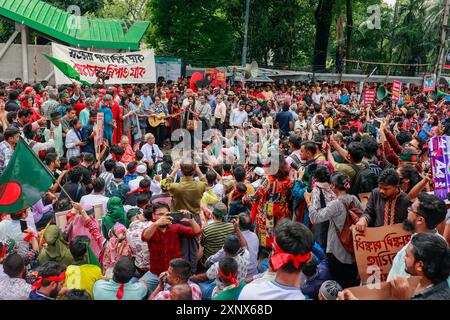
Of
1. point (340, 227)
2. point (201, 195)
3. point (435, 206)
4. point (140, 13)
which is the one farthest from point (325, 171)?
point (140, 13)

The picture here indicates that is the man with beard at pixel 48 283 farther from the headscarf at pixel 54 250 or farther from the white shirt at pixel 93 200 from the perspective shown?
the white shirt at pixel 93 200

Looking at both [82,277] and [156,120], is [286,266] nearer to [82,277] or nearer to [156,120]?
[82,277]

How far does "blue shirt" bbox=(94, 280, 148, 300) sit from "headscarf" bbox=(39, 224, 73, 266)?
2.44 ft

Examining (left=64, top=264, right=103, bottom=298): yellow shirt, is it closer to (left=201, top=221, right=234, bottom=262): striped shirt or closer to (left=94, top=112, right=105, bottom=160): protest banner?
(left=201, top=221, right=234, bottom=262): striped shirt

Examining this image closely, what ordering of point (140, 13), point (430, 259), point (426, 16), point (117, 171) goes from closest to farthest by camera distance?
point (430, 259), point (117, 171), point (426, 16), point (140, 13)

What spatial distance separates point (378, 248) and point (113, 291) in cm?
220

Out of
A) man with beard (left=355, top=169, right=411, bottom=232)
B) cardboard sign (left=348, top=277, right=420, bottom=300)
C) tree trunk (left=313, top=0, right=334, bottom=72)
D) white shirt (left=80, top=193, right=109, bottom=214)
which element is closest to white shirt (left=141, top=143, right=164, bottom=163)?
white shirt (left=80, top=193, right=109, bottom=214)

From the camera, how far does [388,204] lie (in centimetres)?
434

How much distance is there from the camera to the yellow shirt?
387 cm

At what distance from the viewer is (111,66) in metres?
12.8

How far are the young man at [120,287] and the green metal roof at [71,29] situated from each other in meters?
13.0

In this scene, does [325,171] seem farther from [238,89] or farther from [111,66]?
[238,89]

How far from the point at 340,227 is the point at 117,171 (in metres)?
3.12

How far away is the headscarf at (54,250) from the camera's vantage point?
4301 mm
